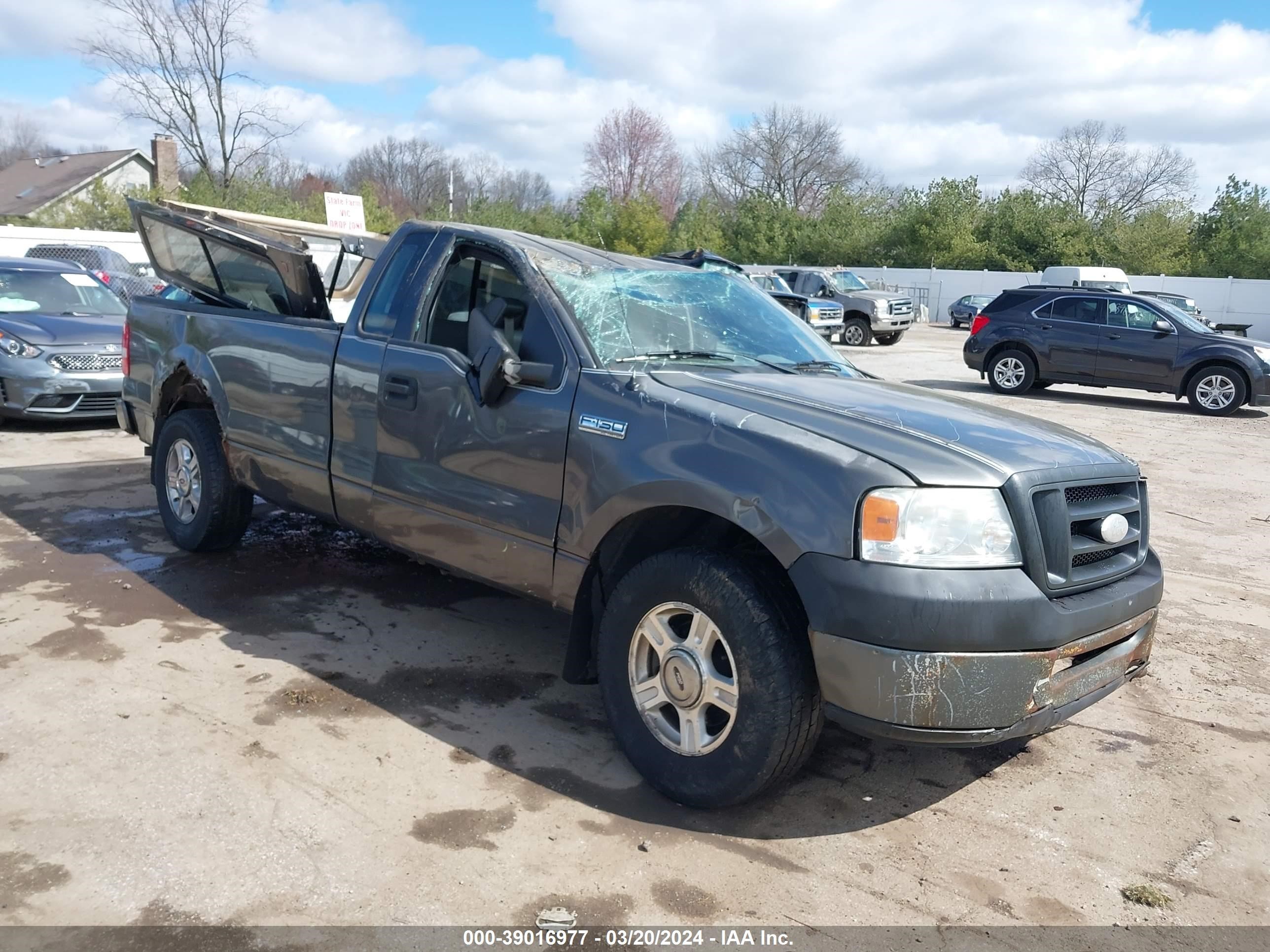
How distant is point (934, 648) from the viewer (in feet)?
9.24

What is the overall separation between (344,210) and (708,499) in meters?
16.4

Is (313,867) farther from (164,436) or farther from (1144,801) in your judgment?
(164,436)

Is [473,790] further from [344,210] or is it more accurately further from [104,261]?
[344,210]

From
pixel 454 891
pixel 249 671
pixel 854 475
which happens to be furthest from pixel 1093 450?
pixel 249 671

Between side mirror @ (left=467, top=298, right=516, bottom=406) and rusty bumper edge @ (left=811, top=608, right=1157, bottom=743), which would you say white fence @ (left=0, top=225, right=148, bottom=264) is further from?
rusty bumper edge @ (left=811, top=608, right=1157, bottom=743)

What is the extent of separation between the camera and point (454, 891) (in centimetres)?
282

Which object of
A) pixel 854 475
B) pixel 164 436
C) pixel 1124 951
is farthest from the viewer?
pixel 164 436

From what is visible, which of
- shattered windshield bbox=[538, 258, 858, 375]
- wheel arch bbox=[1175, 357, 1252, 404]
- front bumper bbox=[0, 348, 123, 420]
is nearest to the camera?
shattered windshield bbox=[538, 258, 858, 375]

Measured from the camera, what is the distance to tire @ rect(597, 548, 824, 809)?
301 cm

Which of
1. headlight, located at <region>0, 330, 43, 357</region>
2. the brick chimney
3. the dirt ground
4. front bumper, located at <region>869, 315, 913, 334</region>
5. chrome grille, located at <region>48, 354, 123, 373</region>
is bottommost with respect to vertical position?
the dirt ground

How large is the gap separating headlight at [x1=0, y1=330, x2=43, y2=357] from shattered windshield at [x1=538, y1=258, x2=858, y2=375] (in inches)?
305

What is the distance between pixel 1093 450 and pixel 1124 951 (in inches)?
62.2

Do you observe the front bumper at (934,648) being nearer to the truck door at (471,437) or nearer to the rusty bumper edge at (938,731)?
the rusty bumper edge at (938,731)

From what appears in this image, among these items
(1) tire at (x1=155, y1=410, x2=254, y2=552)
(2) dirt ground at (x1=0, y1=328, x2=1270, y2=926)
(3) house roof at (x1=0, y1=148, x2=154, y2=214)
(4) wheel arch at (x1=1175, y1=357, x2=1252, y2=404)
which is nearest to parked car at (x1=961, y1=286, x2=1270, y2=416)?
(4) wheel arch at (x1=1175, y1=357, x2=1252, y2=404)
